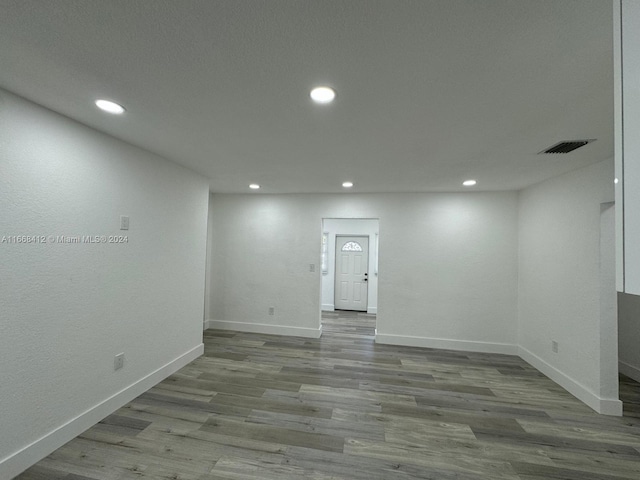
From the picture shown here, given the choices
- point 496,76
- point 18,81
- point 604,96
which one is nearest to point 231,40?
point 496,76

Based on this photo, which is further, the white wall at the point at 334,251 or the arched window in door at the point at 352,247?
the arched window in door at the point at 352,247

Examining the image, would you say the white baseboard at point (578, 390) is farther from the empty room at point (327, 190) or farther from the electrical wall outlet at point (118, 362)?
the electrical wall outlet at point (118, 362)

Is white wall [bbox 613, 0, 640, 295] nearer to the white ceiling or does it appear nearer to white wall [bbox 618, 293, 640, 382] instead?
the white ceiling

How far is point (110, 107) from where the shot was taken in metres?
1.76

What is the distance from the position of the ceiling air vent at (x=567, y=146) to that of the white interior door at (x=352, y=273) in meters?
4.53

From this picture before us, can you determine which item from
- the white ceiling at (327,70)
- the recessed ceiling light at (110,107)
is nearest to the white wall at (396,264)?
the white ceiling at (327,70)

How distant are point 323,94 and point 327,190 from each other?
9.06 ft

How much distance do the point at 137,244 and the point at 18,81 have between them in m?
1.41

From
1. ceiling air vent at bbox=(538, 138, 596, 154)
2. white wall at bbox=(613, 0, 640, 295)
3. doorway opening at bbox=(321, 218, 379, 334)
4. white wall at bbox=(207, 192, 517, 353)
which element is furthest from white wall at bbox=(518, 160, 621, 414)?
doorway opening at bbox=(321, 218, 379, 334)

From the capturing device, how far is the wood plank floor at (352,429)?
5.92ft

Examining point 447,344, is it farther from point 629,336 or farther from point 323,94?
point 323,94

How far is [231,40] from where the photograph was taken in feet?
3.71

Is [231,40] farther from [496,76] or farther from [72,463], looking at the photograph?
[72,463]

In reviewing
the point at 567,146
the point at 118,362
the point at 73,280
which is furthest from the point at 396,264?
the point at 73,280
